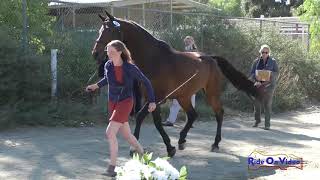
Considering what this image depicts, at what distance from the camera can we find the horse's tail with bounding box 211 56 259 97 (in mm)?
10334

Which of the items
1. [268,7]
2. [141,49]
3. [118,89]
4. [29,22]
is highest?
[268,7]


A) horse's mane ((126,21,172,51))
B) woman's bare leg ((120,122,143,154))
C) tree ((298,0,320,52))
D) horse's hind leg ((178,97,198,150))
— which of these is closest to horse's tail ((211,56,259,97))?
horse's hind leg ((178,97,198,150))

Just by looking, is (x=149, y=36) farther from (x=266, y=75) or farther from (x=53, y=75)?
(x=266, y=75)

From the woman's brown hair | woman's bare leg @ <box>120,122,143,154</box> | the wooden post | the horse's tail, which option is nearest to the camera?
the woman's brown hair

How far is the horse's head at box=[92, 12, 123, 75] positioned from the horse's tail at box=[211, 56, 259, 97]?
256 cm

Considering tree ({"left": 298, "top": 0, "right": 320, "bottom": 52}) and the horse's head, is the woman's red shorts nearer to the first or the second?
the horse's head

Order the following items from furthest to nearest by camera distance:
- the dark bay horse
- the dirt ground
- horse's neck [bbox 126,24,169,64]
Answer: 1. horse's neck [bbox 126,24,169,64]
2. the dark bay horse
3. the dirt ground

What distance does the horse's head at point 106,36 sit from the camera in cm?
830

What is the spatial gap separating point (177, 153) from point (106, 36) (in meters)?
2.28

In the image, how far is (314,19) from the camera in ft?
70.9

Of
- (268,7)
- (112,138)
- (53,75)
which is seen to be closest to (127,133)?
(112,138)

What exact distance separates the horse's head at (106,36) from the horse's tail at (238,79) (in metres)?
2.56

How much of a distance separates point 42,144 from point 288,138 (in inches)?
194

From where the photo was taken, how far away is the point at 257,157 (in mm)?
8820
